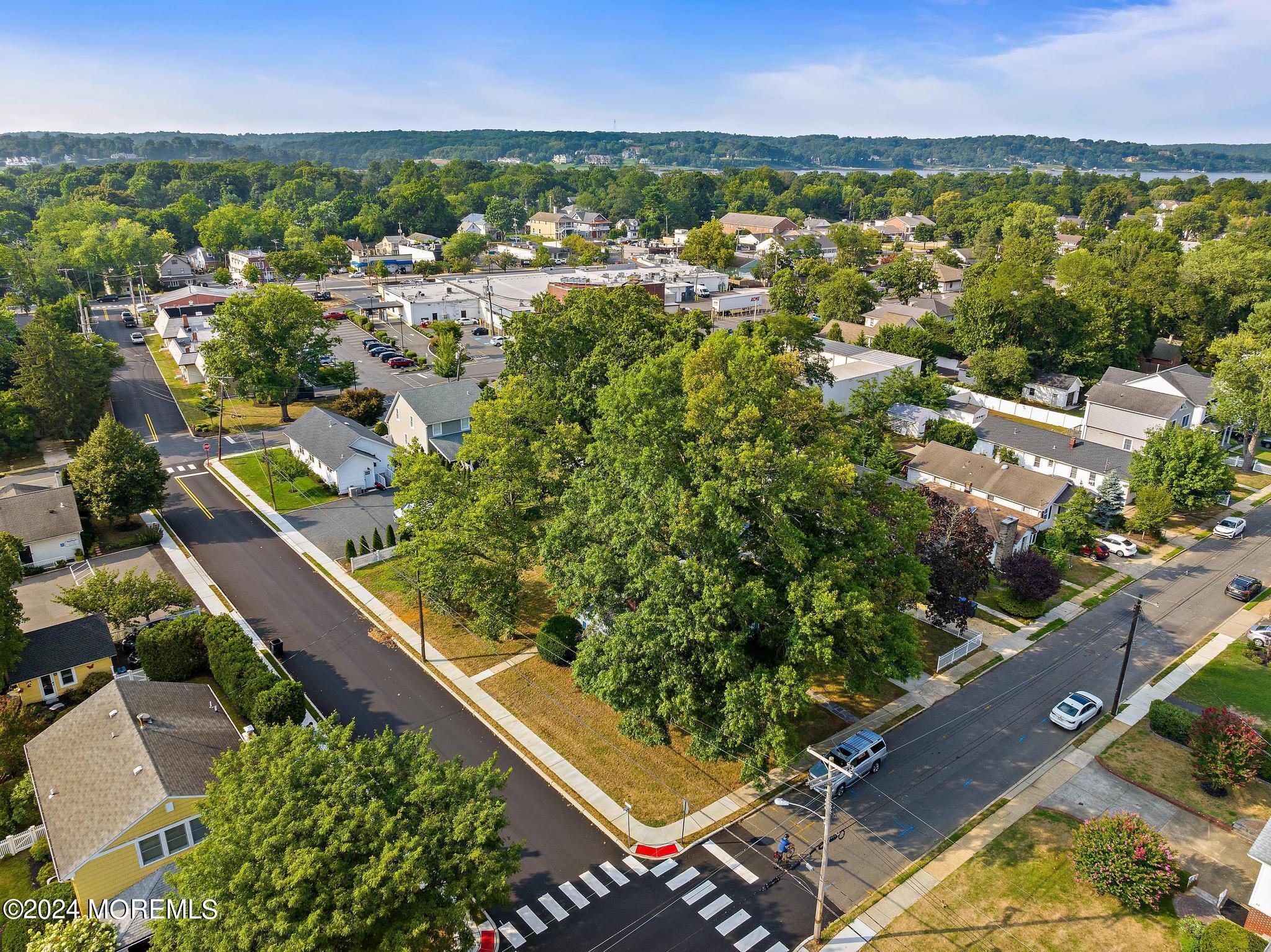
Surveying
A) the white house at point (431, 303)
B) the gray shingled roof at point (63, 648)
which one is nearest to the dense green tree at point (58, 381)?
the gray shingled roof at point (63, 648)

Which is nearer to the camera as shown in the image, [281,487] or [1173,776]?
[1173,776]

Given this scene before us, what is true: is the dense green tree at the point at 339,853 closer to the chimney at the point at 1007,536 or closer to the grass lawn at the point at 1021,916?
the grass lawn at the point at 1021,916

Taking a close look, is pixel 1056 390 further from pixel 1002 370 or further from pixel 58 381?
pixel 58 381

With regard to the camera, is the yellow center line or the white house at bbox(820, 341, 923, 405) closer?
the yellow center line

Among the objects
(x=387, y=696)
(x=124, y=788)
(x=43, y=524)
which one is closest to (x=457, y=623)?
(x=387, y=696)

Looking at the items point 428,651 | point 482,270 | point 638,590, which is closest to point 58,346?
point 428,651

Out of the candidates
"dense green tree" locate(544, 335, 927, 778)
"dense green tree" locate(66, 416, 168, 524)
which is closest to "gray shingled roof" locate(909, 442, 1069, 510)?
"dense green tree" locate(544, 335, 927, 778)

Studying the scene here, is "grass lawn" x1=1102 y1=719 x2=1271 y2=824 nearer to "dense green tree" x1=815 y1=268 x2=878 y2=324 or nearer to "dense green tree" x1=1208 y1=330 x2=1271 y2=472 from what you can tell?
"dense green tree" x1=1208 y1=330 x2=1271 y2=472
